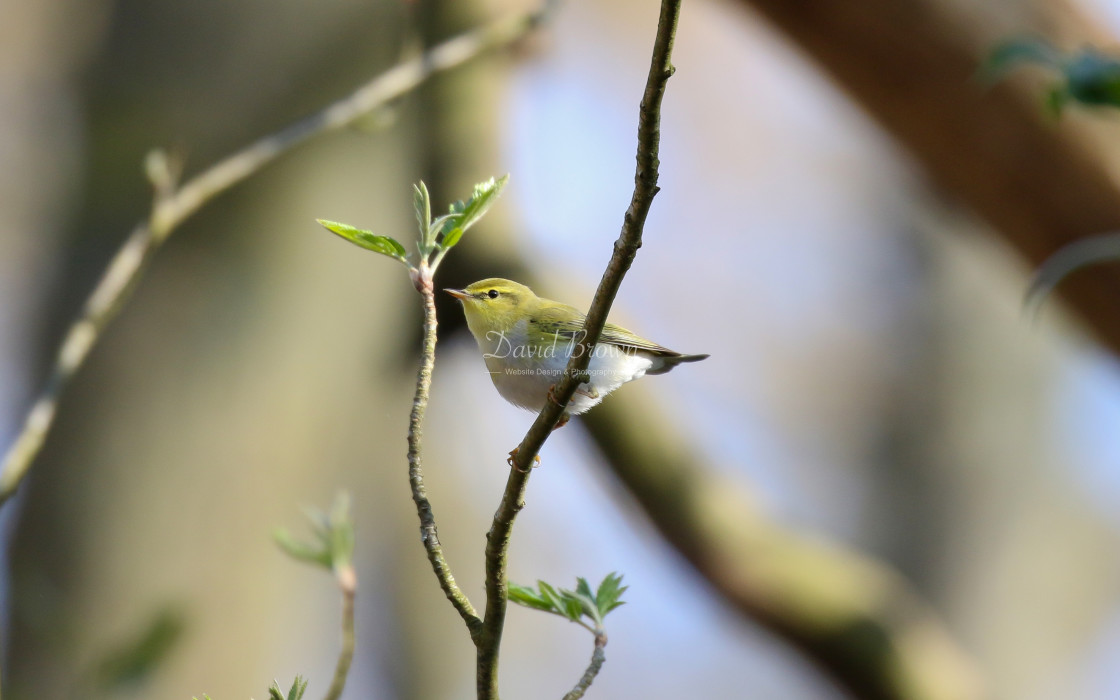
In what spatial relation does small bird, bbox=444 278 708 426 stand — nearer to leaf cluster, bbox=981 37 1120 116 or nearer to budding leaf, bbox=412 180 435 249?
budding leaf, bbox=412 180 435 249

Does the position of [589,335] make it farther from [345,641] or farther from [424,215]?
[345,641]

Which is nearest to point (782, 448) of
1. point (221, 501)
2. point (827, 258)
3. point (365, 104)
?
point (827, 258)

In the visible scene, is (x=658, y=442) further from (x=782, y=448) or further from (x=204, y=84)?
(x=782, y=448)

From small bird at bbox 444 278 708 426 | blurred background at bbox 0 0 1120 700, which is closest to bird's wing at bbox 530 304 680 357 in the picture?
small bird at bbox 444 278 708 426

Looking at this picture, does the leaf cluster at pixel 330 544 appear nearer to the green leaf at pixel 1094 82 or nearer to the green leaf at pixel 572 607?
the green leaf at pixel 572 607

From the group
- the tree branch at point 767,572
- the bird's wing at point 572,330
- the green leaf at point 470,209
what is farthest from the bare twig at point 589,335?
the tree branch at point 767,572

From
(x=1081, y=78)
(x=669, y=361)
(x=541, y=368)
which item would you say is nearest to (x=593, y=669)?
(x=1081, y=78)
